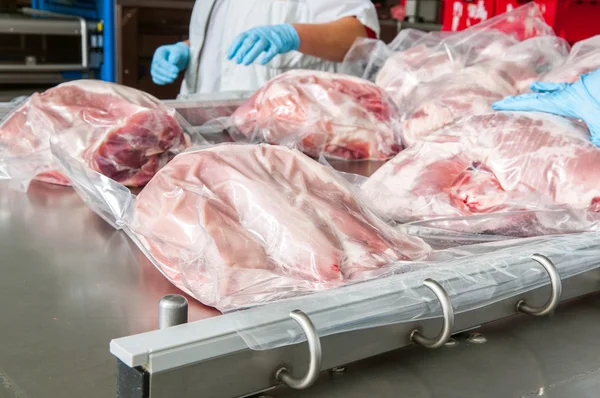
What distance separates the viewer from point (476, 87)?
6.19 feet

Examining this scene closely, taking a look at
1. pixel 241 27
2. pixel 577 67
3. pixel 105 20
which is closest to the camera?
pixel 577 67

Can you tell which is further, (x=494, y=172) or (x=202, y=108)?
(x=202, y=108)

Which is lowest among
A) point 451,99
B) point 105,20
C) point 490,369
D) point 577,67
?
point 105,20

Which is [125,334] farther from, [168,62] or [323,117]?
[168,62]

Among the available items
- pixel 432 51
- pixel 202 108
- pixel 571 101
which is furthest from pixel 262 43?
pixel 571 101

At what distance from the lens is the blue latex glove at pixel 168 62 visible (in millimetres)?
2713

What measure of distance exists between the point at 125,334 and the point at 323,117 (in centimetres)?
104

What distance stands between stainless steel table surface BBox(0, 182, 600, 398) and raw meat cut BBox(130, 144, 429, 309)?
7 centimetres

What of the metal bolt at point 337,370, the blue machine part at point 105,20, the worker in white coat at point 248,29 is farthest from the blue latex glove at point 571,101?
the blue machine part at point 105,20

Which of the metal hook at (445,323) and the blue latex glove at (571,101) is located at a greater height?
the blue latex glove at (571,101)

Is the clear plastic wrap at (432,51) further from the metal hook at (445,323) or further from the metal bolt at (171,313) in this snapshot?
the metal bolt at (171,313)

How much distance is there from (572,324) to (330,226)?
402mm

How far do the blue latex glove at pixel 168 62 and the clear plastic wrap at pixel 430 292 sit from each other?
6.19 ft

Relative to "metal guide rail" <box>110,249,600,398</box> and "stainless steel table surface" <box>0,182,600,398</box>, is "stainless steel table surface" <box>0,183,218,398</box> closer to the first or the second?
"stainless steel table surface" <box>0,182,600,398</box>
